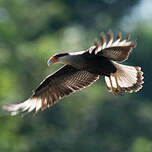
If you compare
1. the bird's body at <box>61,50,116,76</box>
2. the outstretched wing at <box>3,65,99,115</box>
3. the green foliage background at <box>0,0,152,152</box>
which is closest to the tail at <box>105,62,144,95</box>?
the outstretched wing at <box>3,65,99,115</box>

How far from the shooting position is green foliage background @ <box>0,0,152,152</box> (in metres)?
21.2

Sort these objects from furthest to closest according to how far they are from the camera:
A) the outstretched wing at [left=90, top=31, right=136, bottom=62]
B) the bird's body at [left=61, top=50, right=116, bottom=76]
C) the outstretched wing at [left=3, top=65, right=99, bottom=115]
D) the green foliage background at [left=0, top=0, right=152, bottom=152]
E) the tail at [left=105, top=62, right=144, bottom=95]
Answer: the green foliage background at [left=0, top=0, right=152, bottom=152] < the outstretched wing at [left=3, top=65, right=99, bottom=115] < the tail at [left=105, top=62, right=144, bottom=95] < the bird's body at [left=61, top=50, right=116, bottom=76] < the outstretched wing at [left=90, top=31, right=136, bottom=62]

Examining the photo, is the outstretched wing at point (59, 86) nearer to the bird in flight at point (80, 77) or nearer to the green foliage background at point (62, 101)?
the bird in flight at point (80, 77)

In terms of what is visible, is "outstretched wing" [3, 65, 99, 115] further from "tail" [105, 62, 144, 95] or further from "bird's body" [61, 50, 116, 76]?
"bird's body" [61, 50, 116, 76]

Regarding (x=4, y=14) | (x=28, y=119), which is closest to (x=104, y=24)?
(x=4, y=14)

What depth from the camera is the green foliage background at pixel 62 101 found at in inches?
834

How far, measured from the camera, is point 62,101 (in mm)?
22438

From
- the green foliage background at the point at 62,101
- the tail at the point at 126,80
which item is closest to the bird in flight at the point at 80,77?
the tail at the point at 126,80

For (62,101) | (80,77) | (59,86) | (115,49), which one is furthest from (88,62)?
(62,101)

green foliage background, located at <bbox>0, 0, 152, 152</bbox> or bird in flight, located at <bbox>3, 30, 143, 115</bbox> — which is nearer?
bird in flight, located at <bbox>3, 30, 143, 115</bbox>

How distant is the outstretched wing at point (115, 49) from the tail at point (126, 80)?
A: 27.1 inches

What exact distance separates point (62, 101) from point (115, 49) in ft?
48.0

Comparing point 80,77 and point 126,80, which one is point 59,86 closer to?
point 80,77

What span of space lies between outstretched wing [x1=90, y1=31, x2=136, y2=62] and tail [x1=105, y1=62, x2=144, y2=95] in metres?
0.69
